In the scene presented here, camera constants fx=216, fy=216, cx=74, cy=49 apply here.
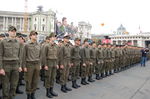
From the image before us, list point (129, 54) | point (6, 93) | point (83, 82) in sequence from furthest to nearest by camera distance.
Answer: point (129, 54)
point (83, 82)
point (6, 93)

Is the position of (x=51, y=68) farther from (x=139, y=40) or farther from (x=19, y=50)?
(x=139, y=40)

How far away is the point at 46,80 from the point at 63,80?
2.71ft

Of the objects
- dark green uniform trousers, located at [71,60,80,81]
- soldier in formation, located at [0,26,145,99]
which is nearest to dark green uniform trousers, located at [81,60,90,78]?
soldier in formation, located at [0,26,145,99]

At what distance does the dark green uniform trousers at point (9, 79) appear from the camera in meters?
4.71

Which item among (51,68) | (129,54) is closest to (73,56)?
(51,68)

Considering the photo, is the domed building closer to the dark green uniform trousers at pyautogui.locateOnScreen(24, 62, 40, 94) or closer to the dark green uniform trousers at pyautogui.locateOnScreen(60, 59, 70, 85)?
the dark green uniform trousers at pyautogui.locateOnScreen(60, 59, 70, 85)

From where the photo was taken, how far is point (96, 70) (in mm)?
9438

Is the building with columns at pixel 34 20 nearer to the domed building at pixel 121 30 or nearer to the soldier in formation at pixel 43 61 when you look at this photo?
the domed building at pixel 121 30

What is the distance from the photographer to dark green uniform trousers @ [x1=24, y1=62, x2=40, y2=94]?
529 cm

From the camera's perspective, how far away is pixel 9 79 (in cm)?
482

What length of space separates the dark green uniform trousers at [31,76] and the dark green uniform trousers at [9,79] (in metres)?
0.45

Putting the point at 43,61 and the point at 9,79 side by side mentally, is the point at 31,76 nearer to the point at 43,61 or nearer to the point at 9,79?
the point at 9,79

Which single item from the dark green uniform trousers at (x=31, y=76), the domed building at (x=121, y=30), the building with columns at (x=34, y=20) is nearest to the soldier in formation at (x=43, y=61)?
the dark green uniform trousers at (x=31, y=76)

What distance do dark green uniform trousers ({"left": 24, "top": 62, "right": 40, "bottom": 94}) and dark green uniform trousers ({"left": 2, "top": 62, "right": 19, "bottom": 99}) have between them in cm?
45
